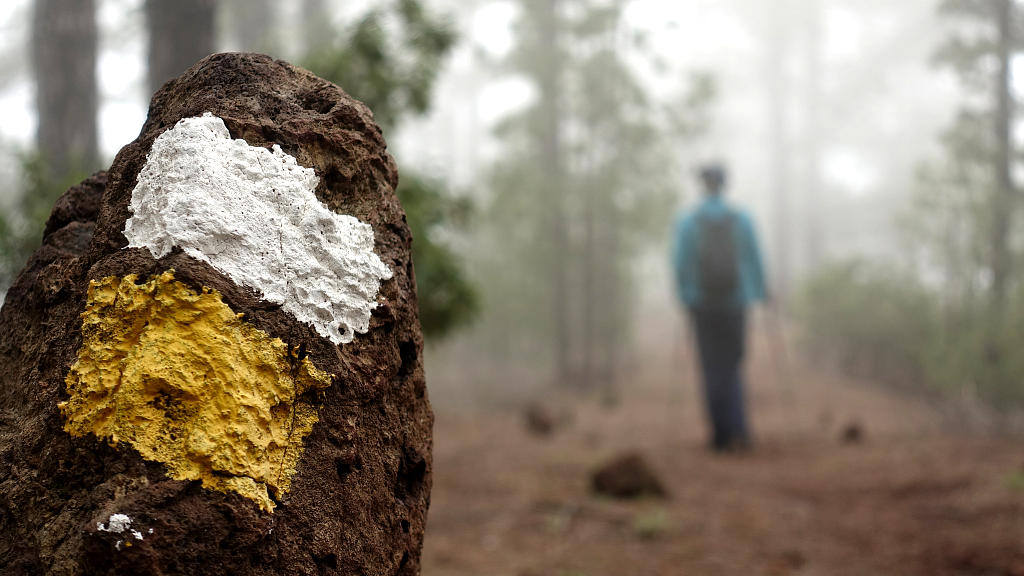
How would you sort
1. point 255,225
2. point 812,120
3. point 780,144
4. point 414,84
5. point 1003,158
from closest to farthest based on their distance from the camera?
point 255,225, point 414,84, point 1003,158, point 780,144, point 812,120

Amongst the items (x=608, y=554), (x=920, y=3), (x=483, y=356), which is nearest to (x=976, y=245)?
(x=608, y=554)

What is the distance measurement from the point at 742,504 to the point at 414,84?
356 cm

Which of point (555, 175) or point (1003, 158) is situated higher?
point (555, 175)

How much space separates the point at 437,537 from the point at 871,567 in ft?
7.93

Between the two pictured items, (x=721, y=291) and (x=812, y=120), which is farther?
(x=812, y=120)

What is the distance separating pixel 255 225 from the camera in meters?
2.11

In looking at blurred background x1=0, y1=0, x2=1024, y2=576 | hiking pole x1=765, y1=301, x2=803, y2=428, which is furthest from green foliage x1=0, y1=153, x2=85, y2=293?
hiking pole x1=765, y1=301, x2=803, y2=428

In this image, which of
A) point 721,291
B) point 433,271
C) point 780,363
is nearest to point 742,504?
point 721,291

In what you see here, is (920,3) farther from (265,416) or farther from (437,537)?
(265,416)

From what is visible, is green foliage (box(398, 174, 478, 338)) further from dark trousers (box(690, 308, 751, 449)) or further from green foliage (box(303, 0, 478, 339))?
dark trousers (box(690, 308, 751, 449))

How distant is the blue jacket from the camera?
730 centimetres

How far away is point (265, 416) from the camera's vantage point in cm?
200

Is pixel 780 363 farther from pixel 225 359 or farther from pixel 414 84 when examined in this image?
pixel 225 359

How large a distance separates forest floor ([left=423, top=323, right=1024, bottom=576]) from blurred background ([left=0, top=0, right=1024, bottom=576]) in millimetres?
28
